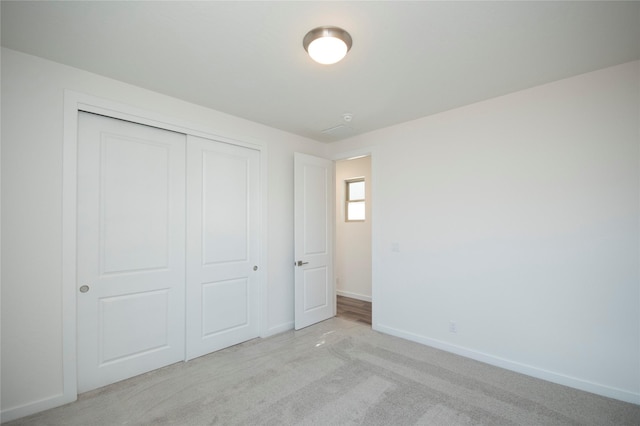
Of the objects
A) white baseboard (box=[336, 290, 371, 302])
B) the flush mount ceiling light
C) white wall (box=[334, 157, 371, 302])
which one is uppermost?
the flush mount ceiling light

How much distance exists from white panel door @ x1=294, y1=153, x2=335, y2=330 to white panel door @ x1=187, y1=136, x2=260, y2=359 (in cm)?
57

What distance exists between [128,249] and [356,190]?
405 cm

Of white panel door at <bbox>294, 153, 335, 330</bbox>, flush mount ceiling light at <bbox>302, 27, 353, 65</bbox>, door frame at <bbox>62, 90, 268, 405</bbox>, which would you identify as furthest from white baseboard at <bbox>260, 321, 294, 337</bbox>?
flush mount ceiling light at <bbox>302, 27, 353, 65</bbox>

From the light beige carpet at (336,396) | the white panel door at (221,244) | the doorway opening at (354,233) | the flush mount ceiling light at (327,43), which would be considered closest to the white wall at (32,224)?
the light beige carpet at (336,396)

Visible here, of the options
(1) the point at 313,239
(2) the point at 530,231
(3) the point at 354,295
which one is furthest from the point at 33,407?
(3) the point at 354,295

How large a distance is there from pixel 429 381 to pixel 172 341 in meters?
2.42

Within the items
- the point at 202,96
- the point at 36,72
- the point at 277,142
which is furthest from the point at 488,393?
the point at 36,72

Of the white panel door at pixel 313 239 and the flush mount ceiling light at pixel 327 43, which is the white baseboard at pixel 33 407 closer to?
the white panel door at pixel 313 239

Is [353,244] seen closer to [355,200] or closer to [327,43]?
[355,200]

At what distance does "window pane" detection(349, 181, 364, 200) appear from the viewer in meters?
5.62

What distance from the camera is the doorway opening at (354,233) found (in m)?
5.30

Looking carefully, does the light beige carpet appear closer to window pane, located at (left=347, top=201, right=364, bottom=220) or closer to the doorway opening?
the doorway opening

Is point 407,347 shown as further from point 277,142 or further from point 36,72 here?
point 36,72

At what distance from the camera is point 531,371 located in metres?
2.57
